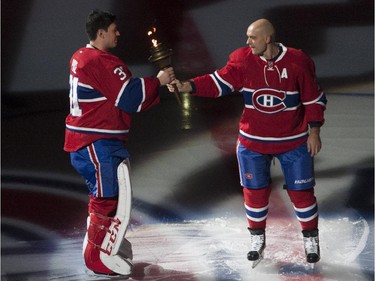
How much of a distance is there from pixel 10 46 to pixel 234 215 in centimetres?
375

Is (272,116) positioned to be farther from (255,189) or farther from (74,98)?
(74,98)


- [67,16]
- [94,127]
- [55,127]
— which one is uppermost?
[94,127]

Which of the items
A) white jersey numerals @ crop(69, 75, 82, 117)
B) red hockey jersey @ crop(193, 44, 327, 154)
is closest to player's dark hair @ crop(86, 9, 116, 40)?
white jersey numerals @ crop(69, 75, 82, 117)

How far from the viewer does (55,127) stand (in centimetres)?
793

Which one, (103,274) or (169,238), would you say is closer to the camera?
(103,274)

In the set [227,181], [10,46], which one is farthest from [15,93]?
[227,181]

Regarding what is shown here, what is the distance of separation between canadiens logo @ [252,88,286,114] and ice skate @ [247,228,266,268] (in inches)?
29.2

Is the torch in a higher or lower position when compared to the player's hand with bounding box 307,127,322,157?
higher

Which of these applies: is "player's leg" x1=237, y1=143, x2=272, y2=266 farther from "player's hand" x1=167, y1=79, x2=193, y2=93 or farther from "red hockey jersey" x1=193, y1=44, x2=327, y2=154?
"player's hand" x1=167, y1=79, x2=193, y2=93

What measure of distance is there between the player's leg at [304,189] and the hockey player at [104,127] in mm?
831

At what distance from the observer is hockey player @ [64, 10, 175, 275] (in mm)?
4777

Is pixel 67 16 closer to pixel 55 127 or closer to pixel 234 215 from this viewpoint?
pixel 55 127

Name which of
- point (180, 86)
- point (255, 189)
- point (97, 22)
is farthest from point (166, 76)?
point (255, 189)

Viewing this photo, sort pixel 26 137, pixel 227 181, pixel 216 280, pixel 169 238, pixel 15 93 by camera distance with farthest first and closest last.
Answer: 1. pixel 15 93
2. pixel 26 137
3. pixel 227 181
4. pixel 169 238
5. pixel 216 280
